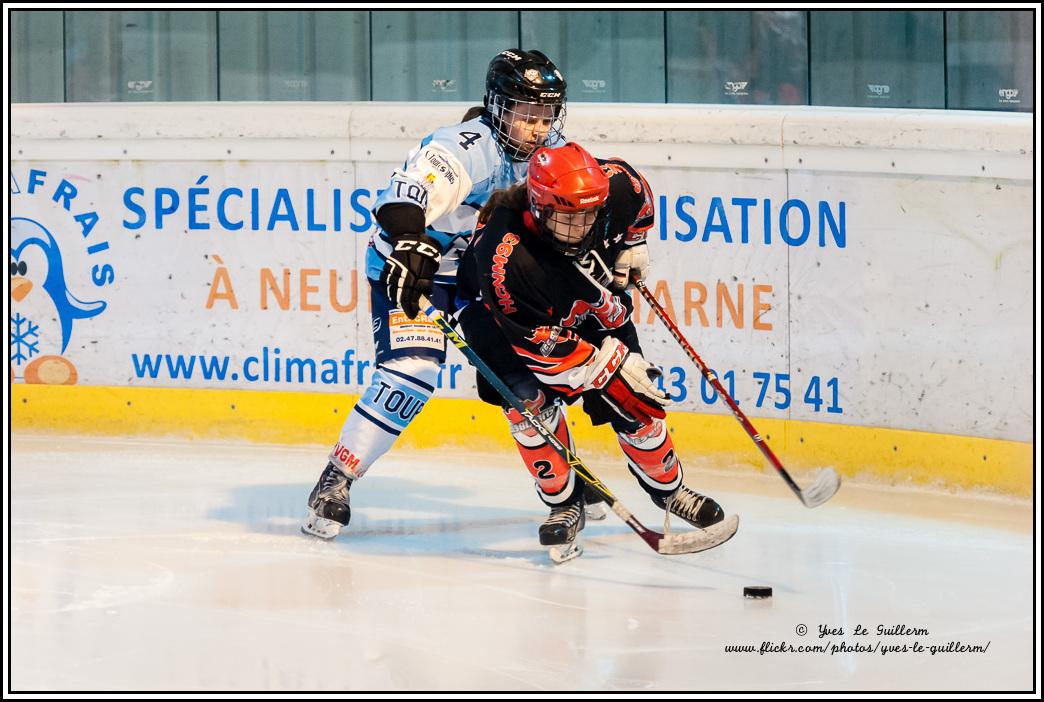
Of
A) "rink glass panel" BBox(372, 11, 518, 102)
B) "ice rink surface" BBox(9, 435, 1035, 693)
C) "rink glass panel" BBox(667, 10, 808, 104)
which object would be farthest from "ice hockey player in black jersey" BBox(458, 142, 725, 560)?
"rink glass panel" BBox(372, 11, 518, 102)

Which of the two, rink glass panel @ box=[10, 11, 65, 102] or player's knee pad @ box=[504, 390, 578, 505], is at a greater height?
rink glass panel @ box=[10, 11, 65, 102]

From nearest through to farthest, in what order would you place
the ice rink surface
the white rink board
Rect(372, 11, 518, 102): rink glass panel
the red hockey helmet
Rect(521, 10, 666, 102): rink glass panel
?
the ice rink surface
the red hockey helmet
the white rink board
Rect(521, 10, 666, 102): rink glass panel
Rect(372, 11, 518, 102): rink glass panel

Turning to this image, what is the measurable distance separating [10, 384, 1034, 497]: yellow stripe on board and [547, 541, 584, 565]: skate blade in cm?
130

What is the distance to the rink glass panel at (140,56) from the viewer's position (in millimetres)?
6531

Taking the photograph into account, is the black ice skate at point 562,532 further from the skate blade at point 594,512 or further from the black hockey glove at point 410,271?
the black hockey glove at point 410,271

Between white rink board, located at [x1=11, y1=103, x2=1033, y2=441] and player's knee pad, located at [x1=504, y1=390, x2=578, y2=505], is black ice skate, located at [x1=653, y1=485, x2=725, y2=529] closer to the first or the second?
player's knee pad, located at [x1=504, y1=390, x2=578, y2=505]

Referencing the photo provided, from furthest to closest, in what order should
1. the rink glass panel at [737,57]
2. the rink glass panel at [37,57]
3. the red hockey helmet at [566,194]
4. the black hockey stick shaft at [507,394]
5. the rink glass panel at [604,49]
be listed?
the rink glass panel at [37,57] → the rink glass panel at [604,49] → the rink glass panel at [737,57] → the black hockey stick shaft at [507,394] → the red hockey helmet at [566,194]

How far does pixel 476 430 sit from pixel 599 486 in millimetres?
1768

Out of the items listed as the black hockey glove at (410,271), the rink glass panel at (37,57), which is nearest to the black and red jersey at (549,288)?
the black hockey glove at (410,271)

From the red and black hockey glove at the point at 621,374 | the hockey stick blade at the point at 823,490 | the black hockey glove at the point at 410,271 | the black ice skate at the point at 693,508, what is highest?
the black hockey glove at the point at 410,271

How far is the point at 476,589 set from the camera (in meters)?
3.95

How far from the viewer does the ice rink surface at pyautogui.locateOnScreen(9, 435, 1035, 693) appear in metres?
3.25

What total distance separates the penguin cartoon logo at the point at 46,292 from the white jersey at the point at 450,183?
6.68ft
